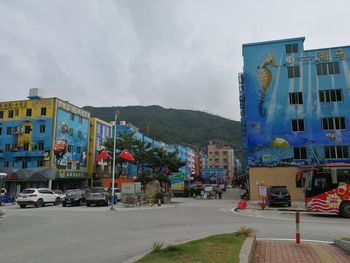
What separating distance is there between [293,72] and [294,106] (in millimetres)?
4565

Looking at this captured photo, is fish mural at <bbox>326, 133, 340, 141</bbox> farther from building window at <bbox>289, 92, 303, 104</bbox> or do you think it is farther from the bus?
the bus

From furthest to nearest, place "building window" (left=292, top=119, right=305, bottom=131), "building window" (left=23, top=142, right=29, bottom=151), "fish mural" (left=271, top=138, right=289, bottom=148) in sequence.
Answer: "building window" (left=23, top=142, right=29, bottom=151), "building window" (left=292, top=119, right=305, bottom=131), "fish mural" (left=271, top=138, right=289, bottom=148)

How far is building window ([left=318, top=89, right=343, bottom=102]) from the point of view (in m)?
40.7

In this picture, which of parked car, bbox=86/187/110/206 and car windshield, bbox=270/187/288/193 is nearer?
car windshield, bbox=270/187/288/193

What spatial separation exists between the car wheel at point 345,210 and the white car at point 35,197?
24.9 metres

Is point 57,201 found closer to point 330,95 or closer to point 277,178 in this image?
point 277,178

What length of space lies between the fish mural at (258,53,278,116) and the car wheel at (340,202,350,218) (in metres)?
24.2

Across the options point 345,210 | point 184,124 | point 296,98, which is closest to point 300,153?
point 296,98

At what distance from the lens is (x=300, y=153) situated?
132 feet

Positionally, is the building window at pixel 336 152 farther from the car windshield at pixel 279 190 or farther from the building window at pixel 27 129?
the building window at pixel 27 129

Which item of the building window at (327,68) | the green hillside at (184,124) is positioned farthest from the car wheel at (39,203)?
the green hillside at (184,124)

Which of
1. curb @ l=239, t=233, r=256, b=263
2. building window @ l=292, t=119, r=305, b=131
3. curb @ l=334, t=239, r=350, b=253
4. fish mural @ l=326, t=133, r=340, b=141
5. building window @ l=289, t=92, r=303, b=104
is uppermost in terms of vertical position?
building window @ l=289, t=92, r=303, b=104

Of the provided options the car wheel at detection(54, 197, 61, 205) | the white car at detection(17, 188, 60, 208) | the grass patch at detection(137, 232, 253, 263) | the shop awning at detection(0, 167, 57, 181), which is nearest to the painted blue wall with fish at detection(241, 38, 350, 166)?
the car wheel at detection(54, 197, 61, 205)

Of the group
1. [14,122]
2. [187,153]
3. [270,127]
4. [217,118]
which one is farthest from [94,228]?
[217,118]
